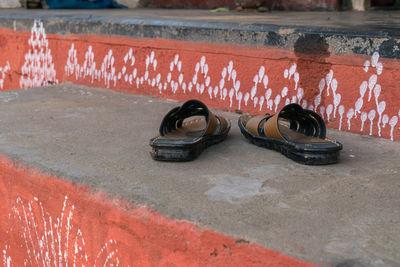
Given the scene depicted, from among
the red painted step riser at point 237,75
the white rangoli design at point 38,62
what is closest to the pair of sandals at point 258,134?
the red painted step riser at point 237,75

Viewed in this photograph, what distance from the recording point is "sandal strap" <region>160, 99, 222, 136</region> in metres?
1.57

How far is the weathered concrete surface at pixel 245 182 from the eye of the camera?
961 mm

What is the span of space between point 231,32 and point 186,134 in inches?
23.9

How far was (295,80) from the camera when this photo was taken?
1870 mm

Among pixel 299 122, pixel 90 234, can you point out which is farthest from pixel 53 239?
pixel 299 122

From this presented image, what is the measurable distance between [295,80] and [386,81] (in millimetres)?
357

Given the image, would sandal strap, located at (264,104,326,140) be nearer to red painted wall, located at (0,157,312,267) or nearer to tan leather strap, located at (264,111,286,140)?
tan leather strap, located at (264,111,286,140)

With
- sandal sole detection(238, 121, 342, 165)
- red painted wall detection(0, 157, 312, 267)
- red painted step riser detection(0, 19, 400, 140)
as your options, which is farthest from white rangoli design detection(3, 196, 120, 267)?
red painted step riser detection(0, 19, 400, 140)

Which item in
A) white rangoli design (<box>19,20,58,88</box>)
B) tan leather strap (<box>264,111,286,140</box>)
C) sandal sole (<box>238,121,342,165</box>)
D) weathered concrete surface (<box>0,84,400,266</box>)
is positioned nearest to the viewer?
weathered concrete surface (<box>0,84,400,266</box>)

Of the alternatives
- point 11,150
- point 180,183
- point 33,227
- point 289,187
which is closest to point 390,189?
point 289,187

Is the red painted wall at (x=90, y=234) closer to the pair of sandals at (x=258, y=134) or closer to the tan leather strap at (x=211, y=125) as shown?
the pair of sandals at (x=258, y=134)

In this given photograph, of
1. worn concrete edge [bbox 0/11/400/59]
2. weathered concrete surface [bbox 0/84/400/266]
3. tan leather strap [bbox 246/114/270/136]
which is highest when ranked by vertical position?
worn concrete edge [bbox 0/11/400/59]

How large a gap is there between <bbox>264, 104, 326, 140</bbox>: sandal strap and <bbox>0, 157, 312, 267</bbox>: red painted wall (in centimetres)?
58

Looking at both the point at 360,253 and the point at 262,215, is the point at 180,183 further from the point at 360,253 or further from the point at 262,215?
the point at 360,253
